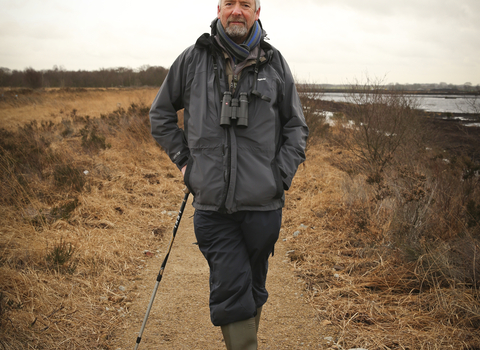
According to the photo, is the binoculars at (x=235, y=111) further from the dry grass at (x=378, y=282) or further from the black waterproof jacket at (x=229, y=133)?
the dry grass at (x=378, y=282)

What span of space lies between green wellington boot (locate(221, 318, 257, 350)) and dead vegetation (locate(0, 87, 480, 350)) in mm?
920

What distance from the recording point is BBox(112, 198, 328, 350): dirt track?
9.11 feet

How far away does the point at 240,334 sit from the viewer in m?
2.11

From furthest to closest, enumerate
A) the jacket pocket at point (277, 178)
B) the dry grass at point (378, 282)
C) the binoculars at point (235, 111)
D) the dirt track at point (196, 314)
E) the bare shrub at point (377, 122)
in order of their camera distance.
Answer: the bare shrub at point (377, 122), the dirt track at point (196, 314), the dry grass at point (378, 282), the jacket pocket at point (277, 178), the binoculars at point (235, 111)

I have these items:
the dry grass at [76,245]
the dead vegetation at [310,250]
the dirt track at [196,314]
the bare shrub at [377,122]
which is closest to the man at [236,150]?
the dirt track at [196,314]

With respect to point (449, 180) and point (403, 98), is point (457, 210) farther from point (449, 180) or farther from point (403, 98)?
point (403, 98)

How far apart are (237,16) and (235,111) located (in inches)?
25.1

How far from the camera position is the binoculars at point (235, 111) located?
2000 millimetres

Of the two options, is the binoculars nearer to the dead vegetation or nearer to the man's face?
the man's face

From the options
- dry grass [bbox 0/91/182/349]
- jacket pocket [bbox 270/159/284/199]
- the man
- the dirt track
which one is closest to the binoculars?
the man

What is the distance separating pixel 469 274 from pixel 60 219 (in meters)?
4.74

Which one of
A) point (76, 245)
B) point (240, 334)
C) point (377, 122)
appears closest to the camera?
point (240, 334)

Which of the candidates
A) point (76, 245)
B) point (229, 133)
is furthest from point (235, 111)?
point (76, 245)

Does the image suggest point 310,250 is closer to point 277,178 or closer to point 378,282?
point 378,282
